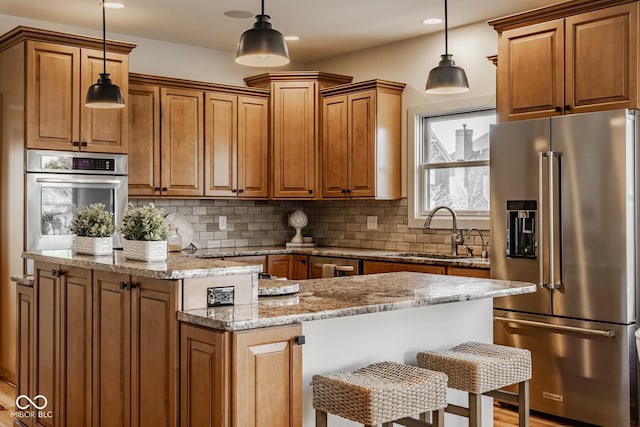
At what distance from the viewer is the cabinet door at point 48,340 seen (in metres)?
3.59

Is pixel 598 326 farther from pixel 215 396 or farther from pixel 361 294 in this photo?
pixel 215 396

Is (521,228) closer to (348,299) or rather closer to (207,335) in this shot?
(348,299)

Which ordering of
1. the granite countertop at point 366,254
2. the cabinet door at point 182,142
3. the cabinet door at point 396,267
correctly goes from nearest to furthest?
1. the granite countertop at point 366,254
2. the cabinet door at point 396,267
3. the cabinet door at point 182,142

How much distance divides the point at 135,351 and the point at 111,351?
27cm

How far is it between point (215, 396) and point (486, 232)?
3.35m

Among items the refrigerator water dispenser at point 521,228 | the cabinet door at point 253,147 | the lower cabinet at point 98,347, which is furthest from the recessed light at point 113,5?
the refrigerator water dispenser at point 521,228

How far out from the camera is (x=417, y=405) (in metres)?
2.53

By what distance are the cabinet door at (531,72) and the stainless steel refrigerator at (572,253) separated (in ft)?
0.40

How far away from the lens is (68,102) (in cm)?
495

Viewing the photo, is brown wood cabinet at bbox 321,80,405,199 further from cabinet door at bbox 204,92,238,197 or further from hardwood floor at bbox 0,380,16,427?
hardwood floor at bbox 0,380,16,427

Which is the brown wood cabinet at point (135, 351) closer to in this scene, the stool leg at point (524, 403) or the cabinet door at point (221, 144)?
the stool leg at point (524, 403)

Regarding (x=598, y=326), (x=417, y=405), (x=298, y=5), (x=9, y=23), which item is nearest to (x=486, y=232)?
(x=598, y=326)

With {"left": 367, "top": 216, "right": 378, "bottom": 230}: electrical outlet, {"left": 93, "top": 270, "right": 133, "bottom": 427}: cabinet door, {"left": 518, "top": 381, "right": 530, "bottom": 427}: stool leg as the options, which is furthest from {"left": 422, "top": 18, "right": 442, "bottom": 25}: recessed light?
{"left": 93, "top": 270, "right": 133, "bottom": 427}: cabinet door

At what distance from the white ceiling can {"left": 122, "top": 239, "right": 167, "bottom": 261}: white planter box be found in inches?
96.0
